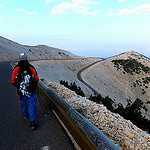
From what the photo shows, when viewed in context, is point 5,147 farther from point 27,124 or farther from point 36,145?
point 27,124

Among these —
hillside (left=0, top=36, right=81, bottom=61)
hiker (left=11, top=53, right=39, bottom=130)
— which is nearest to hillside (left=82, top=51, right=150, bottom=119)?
hillside (left=0, top=36, right=81, bottom=61)

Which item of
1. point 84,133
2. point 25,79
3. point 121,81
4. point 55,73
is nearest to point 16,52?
point 55,73

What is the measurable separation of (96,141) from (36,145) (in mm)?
1582

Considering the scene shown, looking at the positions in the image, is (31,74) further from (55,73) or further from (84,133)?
(55,73)

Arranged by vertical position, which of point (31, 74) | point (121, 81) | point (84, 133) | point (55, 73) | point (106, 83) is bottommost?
point (121, 81)

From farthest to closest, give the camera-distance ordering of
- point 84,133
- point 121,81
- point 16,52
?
1. point 16,52
2. point 121,81
3. point 84,133

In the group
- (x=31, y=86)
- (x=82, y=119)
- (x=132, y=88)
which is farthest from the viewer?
(x=132, y=88)

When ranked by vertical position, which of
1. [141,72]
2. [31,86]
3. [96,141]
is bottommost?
[141,72]

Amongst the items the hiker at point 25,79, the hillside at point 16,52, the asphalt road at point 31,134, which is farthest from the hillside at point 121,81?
the hiker at point 25,79

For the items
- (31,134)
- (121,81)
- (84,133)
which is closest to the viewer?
(84,133)

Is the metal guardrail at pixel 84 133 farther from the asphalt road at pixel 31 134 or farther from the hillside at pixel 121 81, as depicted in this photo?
the hillside at pixel 121 81

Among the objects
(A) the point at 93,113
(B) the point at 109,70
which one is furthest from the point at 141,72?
(A) the point at 93,113

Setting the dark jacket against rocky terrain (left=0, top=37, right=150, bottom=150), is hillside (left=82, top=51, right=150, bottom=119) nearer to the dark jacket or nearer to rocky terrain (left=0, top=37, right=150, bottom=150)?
rocky terrain (left=0, top=37, right=150, bottom=150)

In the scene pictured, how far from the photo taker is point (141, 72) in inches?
2292
